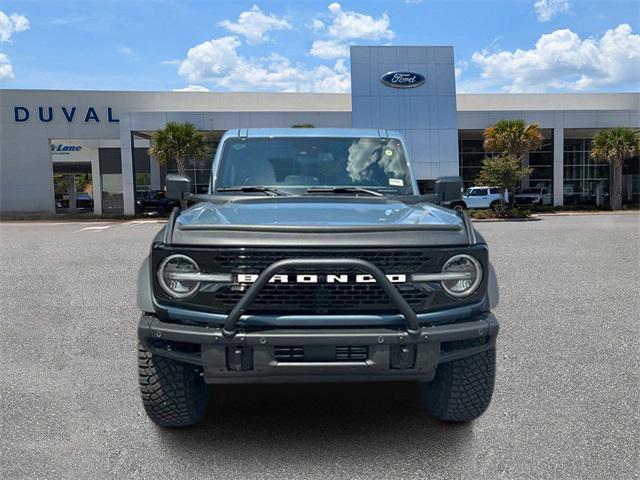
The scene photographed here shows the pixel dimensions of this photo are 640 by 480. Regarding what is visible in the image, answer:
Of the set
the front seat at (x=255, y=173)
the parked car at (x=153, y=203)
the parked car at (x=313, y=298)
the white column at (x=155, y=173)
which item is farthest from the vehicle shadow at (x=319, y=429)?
the white column at (x=155, y=173)

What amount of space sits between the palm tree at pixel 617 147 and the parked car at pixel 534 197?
3.83 m

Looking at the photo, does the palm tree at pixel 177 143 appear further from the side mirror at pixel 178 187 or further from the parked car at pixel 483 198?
the side mirror at pixel 178 187

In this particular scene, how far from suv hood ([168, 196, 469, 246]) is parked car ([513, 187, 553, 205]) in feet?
116

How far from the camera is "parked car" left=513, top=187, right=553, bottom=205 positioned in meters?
36.7

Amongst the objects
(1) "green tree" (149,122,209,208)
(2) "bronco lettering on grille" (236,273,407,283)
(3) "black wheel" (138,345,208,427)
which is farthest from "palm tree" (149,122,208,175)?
(2) "bronco lettering on grille" (236,273,407,283)

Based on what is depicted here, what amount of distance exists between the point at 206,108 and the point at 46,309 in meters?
32.1

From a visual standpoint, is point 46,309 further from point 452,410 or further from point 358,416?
point 452,410

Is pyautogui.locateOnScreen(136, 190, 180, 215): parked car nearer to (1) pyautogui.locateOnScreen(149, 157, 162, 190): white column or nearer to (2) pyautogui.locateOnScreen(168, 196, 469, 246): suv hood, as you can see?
(1) pyautogui.locateOnScreen(149, 157, 162, 190): white column

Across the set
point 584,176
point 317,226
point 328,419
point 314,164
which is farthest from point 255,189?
point 584,176

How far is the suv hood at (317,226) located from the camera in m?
3.04

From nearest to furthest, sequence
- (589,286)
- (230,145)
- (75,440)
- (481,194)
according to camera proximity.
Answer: (75,440)
(230,145)
(589,286)
(481,194)

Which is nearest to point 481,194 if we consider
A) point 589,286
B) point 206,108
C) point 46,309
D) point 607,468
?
point 206,108

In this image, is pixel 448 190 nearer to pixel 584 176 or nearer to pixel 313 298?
pixel 313 298

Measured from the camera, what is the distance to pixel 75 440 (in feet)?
11.6
